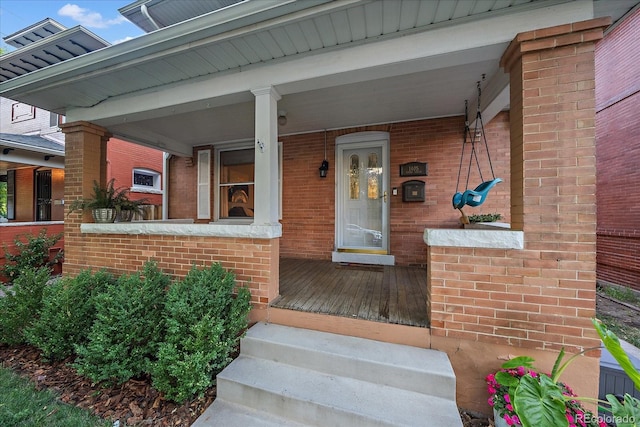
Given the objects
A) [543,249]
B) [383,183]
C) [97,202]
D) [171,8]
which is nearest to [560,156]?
[543,249]

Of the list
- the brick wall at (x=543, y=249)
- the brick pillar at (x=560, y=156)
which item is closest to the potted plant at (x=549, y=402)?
the brick wall at (x=543, y=249)

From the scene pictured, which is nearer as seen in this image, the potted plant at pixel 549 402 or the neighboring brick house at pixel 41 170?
the potted plant at pixel 549 402

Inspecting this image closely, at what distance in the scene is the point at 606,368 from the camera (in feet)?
6.98

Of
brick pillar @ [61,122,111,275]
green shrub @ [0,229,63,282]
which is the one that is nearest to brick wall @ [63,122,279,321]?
brick pillar @ [61,122,111,275]

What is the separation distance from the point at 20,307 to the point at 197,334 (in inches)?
95.7

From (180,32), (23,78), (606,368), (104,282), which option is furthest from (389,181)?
Answer: (23,78)

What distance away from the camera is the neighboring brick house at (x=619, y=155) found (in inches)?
195

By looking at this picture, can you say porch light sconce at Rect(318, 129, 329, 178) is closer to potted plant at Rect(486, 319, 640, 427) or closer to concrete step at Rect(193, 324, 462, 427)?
concrete step at Rect(193, 324, 462, 427)

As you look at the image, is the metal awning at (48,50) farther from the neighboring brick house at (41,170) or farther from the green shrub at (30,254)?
the green shrub at (30,254)

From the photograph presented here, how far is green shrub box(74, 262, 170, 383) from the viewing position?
2.00 metres

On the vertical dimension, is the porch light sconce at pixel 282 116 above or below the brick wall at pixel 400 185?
above

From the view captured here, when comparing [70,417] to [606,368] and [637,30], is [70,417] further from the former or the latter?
[637,30]

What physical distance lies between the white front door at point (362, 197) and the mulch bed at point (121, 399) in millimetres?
2765

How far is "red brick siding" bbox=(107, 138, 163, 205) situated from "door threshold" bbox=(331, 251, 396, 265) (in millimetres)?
6269
